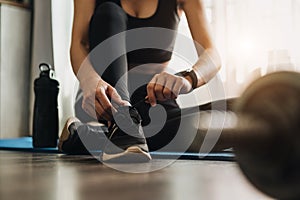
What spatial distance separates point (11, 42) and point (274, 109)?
240cm

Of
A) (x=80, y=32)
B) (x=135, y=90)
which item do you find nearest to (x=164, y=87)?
(x=135, y=90)

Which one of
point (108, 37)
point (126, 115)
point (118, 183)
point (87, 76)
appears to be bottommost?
point (118, 183)

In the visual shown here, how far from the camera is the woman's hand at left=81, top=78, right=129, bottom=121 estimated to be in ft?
3.52

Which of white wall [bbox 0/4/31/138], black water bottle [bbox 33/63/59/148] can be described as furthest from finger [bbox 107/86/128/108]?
white wall [bbox 0/4/31/138]

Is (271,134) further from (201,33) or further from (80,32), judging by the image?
(201,33)

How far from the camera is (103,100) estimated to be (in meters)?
1.08

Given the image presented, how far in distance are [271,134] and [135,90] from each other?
1.00 metres

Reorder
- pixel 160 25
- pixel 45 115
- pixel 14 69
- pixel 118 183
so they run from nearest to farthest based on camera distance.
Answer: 1. pixel 118 183
2. pixel 160 25
3. pixel 45 115
4. pixel 14 69

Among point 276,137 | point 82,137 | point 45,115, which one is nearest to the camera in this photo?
point 276,137

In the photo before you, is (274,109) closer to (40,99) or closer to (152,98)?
(152,98)

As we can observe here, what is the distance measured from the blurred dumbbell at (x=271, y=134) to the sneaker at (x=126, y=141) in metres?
0.60

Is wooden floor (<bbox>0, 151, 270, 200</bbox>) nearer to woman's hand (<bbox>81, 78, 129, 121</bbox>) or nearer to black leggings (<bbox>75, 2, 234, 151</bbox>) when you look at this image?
woman's hand (<bbox>81, 78, 129, 121</bbox>)

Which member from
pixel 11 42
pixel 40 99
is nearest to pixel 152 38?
pixel 40 99

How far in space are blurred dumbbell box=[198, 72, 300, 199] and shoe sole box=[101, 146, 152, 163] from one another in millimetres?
598
